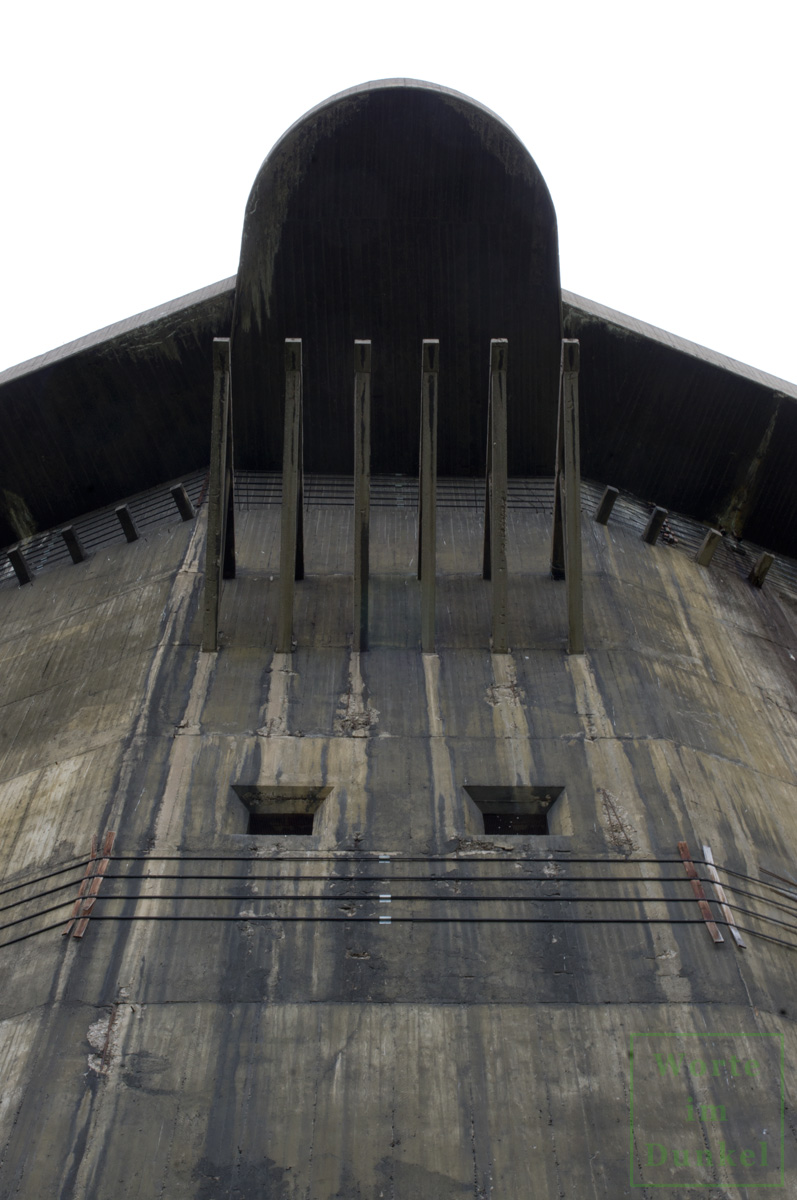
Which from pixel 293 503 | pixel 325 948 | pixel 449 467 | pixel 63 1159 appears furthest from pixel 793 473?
pixel 63 1159

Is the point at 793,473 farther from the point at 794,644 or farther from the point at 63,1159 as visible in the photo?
the point at 63,1159

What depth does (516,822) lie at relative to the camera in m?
10.4

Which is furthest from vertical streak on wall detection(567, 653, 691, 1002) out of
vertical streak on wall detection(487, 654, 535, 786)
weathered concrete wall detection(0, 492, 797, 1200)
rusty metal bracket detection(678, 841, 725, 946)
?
vertical streak on wall detection(487, 654, 535, 786)

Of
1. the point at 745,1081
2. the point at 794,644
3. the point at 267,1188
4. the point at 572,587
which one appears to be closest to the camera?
the point at 267,1188

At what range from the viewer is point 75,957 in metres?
8.74

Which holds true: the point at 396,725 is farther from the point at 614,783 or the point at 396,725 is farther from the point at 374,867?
the point at 614,783

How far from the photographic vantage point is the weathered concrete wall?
7.67 metres

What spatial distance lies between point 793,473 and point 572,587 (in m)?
6.27

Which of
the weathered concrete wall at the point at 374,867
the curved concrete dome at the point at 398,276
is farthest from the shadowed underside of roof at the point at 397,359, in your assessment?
the weathered concrete wall at the point at 374,867

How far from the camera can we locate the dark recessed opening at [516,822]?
34.1 ft

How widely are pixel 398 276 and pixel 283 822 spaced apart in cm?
782

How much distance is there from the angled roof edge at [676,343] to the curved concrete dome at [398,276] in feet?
5.02

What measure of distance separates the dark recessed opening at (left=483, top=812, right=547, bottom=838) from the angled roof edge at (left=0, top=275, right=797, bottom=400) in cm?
827

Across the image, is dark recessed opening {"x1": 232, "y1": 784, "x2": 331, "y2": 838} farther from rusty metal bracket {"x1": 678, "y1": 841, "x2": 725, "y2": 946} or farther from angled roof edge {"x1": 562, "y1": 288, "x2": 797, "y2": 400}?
angled roof edge {"x1": 562, "y1": 288, "x2": 797, "y2": 400}
